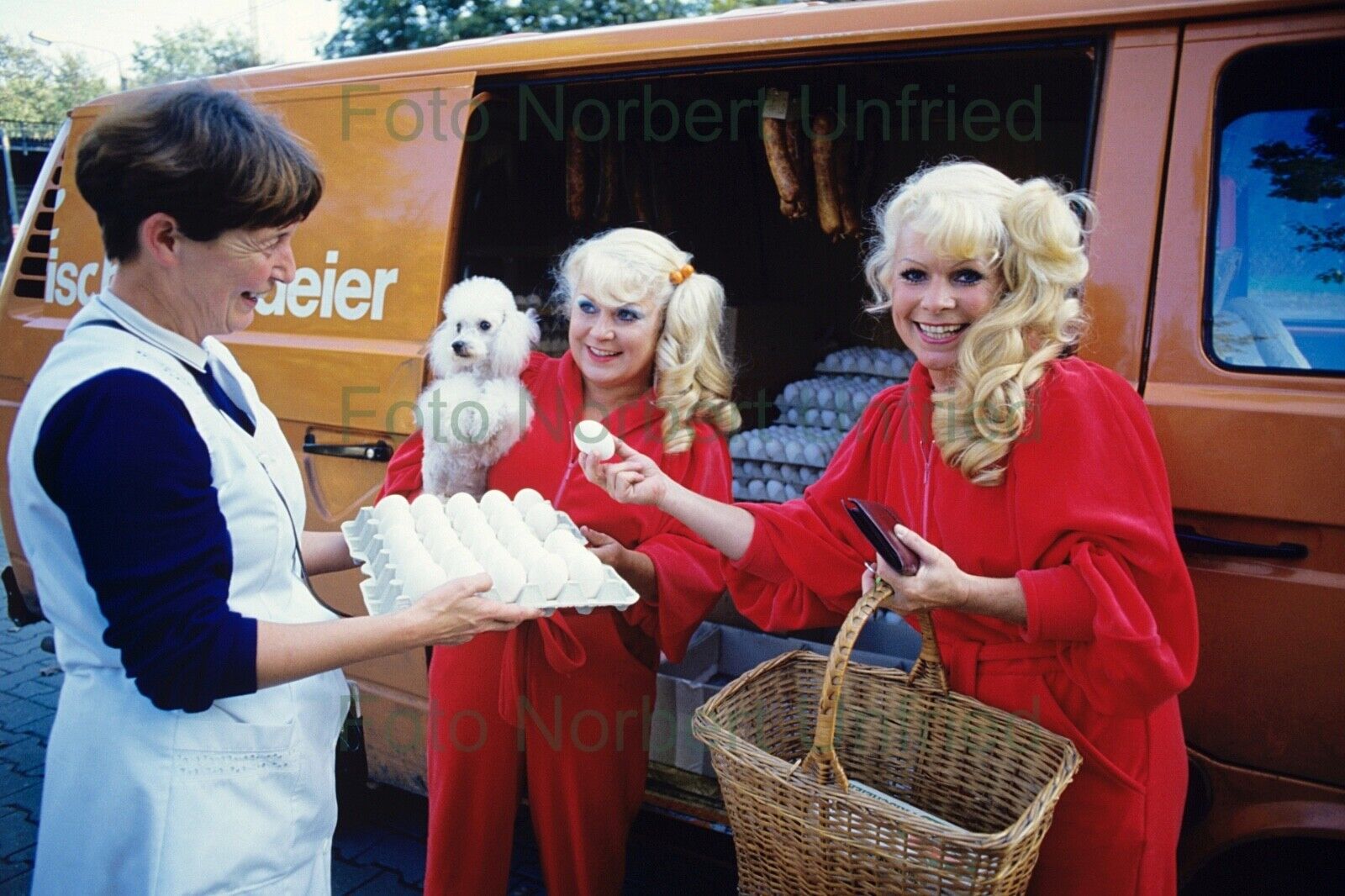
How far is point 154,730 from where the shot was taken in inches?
54.1

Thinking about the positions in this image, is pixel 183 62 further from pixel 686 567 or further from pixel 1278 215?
pixel 1278 215

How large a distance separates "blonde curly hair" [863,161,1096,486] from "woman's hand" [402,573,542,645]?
36.4 inches

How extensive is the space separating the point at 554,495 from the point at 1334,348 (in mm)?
1808

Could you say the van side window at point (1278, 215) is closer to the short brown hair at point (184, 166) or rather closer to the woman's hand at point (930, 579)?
the woman's hand at point (930, 579)

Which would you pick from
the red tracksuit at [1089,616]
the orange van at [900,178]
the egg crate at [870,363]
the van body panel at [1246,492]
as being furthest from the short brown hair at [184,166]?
the egg crate at [870,363]

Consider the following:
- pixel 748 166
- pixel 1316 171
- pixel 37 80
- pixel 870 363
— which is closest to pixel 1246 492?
pixel 1316 171

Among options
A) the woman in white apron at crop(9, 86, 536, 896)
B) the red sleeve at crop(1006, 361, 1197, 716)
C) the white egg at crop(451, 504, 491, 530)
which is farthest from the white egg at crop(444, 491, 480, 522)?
the red sleeve at crop(1006, 361, 1197, 716)

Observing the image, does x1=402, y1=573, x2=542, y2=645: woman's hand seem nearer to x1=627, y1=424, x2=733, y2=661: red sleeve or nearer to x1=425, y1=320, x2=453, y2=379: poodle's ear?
x1=627, y1=424, x2=733, y2=661: red sleeve

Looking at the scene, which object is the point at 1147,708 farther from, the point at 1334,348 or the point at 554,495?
the point at 554,495

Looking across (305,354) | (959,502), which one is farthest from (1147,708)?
(305,354)

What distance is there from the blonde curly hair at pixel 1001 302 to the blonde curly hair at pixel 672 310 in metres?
0.71

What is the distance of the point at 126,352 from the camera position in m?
1.31

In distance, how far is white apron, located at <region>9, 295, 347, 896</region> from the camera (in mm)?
1311

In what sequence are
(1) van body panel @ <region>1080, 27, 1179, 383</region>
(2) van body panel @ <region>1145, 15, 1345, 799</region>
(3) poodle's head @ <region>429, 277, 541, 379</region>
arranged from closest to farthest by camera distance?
(2) van body panel @ <region>1145, 15, 1345, 799</region>, (1) van body panel @ <region>1080, 27, 1179, 383</region>, (3) poodle's head @ <region>429, 277, 541, 379</region>
